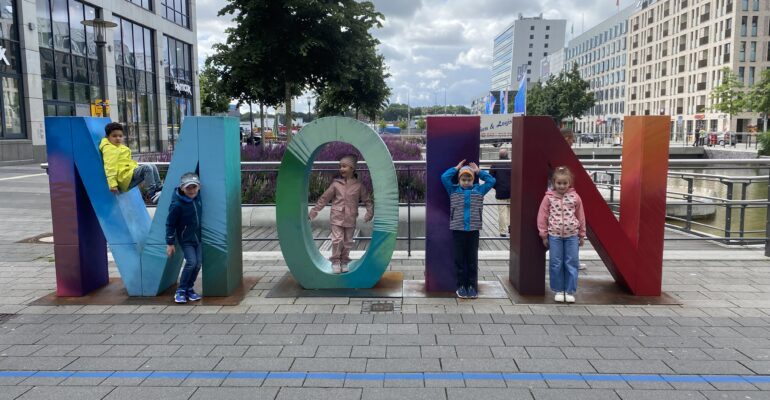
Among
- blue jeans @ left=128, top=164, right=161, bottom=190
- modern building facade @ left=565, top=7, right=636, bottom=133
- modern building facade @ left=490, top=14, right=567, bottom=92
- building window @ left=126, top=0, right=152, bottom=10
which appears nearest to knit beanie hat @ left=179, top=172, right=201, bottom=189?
blue jeans @ left=128, top=164, right=161, bottom=190

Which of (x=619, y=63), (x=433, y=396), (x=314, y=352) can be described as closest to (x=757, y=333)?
(x=433, y=396)

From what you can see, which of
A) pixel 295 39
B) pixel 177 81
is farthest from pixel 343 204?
pixel 177 81

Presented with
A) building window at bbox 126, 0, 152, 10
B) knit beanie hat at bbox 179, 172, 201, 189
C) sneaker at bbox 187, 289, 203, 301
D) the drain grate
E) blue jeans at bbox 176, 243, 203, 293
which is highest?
building window at bbox 126, 0, 152, 10

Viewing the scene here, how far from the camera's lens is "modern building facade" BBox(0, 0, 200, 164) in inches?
977

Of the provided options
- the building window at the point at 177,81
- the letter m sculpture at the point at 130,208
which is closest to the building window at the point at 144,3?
the building window at the point at 177,81

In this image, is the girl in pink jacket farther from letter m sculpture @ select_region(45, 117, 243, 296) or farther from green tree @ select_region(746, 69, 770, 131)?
green tree @ select_region(746, 69, 770, 131)

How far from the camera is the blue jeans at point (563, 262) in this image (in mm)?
5934

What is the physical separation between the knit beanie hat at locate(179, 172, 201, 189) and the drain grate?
2.23 meters

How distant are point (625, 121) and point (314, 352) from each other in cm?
445

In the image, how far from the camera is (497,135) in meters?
27.6

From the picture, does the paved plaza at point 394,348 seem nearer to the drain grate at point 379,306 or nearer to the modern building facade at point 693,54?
the drain grate at point 379,306

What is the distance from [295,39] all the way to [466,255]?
10.9 metres

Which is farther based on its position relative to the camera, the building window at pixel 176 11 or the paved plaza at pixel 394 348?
the building window at pixel 176 11

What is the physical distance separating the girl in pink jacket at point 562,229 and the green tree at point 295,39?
10340 mm
